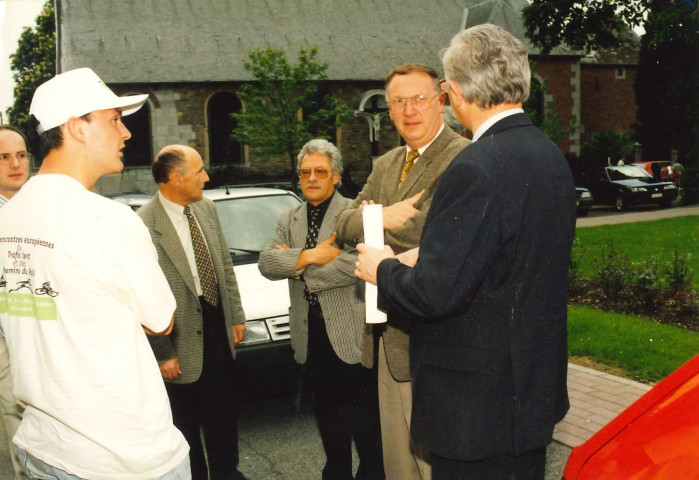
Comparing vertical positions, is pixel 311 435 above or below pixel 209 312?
below

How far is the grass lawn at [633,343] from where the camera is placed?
223 inches

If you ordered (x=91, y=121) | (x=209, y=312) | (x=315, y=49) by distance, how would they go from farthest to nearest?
(x=315, y=49) → (x=209, y=312) → (x=91, y=121)

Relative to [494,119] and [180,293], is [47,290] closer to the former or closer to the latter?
[494,119]

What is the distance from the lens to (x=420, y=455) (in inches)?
109

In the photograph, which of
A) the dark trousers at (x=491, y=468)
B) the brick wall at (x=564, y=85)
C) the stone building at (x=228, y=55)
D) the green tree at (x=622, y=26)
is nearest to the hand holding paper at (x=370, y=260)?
the dark trousers at (x=491, y=468)

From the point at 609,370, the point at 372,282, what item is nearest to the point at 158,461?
the point at 372,282

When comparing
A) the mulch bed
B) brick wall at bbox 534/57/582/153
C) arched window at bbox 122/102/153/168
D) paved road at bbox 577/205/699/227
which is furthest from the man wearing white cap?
brick wall at bbox 534/57/582/153

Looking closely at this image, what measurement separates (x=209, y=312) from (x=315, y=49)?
2476cm

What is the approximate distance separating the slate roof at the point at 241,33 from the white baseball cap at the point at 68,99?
28330mm

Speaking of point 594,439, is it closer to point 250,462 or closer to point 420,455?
point 420,455

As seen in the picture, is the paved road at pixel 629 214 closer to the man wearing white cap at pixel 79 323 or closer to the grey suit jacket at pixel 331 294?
the grey suit jacket at pixel 331 294

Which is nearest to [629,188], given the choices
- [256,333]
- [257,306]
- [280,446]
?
[257,306]

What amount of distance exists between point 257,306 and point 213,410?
1161 millimetres

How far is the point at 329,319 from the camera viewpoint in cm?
362
